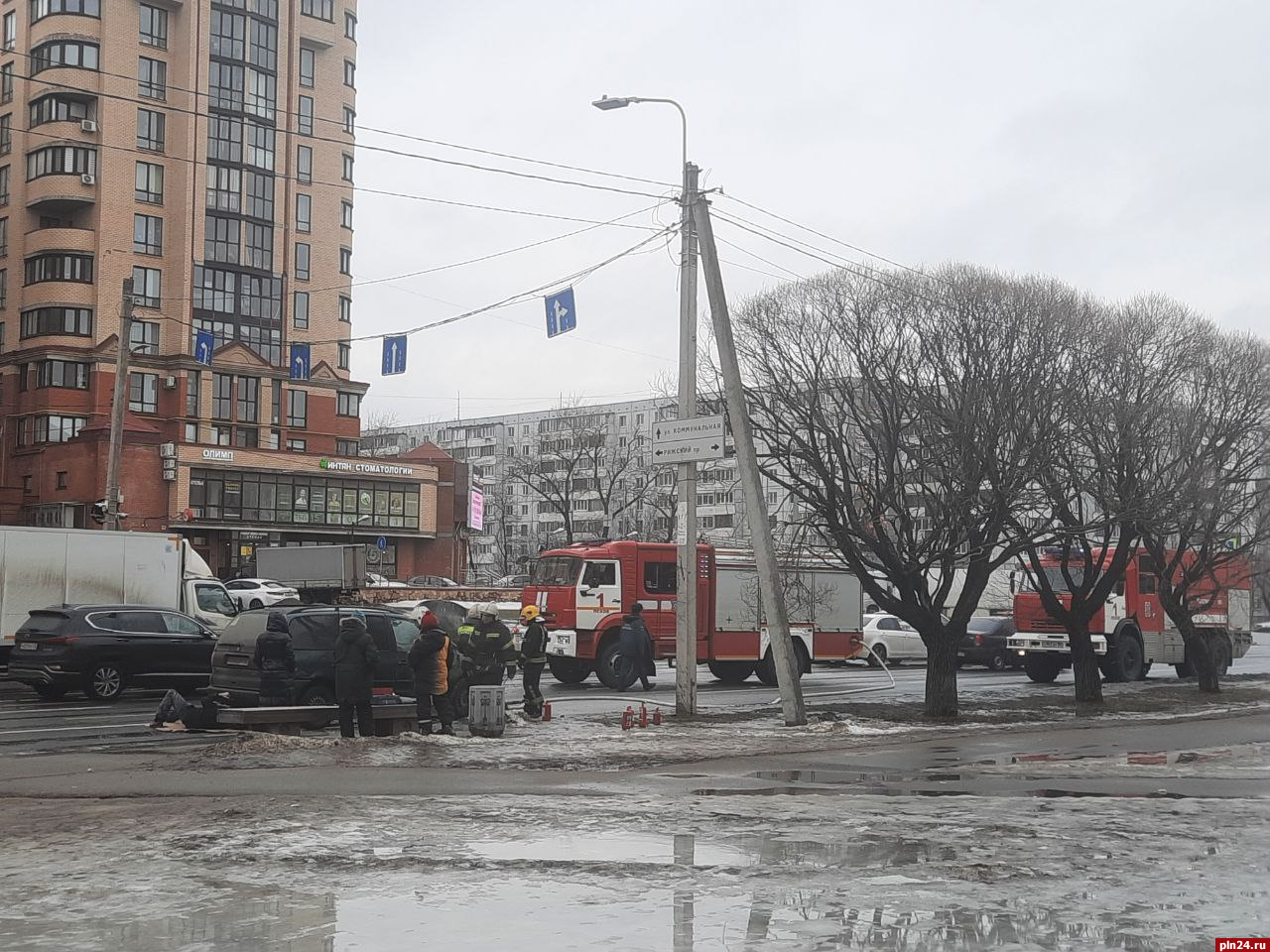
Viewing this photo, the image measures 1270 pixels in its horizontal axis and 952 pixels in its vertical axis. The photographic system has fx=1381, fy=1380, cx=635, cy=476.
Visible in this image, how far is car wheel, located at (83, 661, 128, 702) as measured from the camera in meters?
23.9

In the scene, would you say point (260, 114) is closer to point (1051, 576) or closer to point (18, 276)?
point (18, 276)

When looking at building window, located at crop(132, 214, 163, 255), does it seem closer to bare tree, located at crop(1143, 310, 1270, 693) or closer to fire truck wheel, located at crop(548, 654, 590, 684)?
fire truck wheel, located at crop(548, 654, 590, 684)

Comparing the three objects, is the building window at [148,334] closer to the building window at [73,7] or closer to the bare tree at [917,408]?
the building window at [73,7]

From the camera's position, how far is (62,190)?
69750mm

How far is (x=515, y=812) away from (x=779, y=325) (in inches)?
527

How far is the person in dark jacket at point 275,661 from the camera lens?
18.7 meters

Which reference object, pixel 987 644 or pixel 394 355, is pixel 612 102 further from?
pixel 987 644

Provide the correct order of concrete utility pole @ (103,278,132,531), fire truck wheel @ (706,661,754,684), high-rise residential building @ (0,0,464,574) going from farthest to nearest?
high-rise residential building @ (0,0,464,574)
concrete utility pole @ (103,278,132,531)
fire truck wheel @ (706,661,754,684)

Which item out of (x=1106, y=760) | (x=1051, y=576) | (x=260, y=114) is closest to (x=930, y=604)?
(x=1106, y=760)

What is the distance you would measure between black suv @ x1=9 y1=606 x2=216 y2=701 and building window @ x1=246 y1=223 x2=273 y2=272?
54296mm

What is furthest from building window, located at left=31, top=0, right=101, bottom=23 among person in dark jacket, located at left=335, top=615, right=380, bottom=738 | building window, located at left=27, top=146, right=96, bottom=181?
person in dark jacket, located at left=335, top=615, right=380, bottom=738

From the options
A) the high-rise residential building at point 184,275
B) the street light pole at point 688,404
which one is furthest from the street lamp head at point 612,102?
the high-rise residential building at point 184,275

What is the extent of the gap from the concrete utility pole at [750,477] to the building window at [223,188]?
60.2 meters

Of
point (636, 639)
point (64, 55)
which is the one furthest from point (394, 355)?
point (64, 55)
